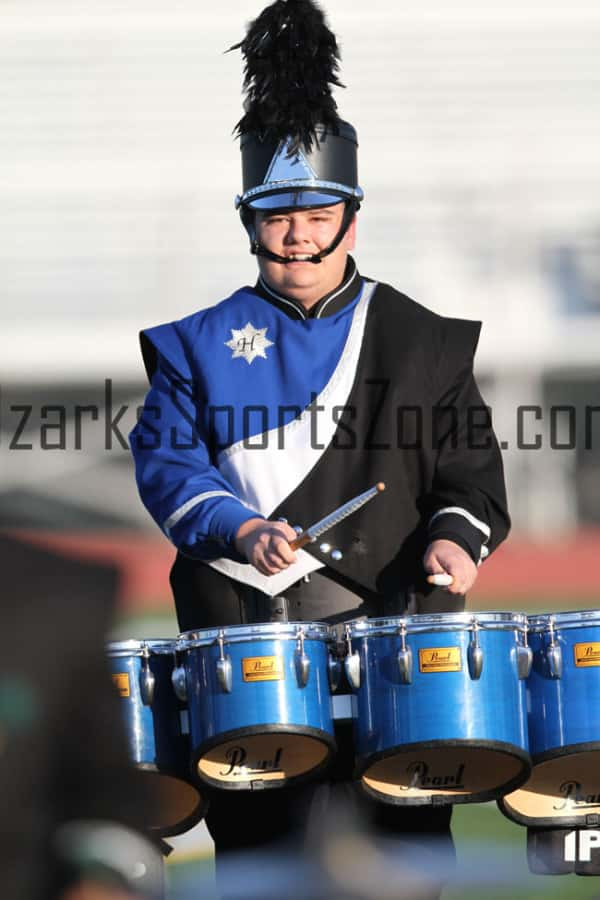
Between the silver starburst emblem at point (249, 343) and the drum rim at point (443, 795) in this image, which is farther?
the silver starburst emblem at point (249, 343)

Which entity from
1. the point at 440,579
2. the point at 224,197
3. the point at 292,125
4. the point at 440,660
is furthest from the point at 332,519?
the point at 224,197

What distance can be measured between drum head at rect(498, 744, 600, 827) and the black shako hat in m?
1.23

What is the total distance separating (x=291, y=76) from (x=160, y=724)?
4.79 ft

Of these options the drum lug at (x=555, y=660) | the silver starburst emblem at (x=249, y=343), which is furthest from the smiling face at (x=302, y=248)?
the drum lug at (x=555, y=660)

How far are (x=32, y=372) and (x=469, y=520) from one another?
13.1 m

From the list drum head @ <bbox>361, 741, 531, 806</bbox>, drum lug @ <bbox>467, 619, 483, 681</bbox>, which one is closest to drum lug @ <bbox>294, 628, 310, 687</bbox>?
drum head @ <bbox>361, 741, 531, 806</bbox>

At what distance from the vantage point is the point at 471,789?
3.66 meters

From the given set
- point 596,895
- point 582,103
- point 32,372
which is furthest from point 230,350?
point 582,103

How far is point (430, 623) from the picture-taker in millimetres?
3613

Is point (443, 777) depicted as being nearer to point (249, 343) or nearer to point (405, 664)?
point (405, 664)

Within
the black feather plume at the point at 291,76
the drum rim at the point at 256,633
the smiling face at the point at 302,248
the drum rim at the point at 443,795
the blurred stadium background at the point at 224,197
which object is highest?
the blurred stadium background at the point at 224,197

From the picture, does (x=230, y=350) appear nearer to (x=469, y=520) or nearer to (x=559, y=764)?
(x=469, y=520)

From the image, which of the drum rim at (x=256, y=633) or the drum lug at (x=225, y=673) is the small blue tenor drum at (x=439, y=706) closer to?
the drum rim at (x=256, y=633)

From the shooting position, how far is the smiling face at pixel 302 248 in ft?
12.9
